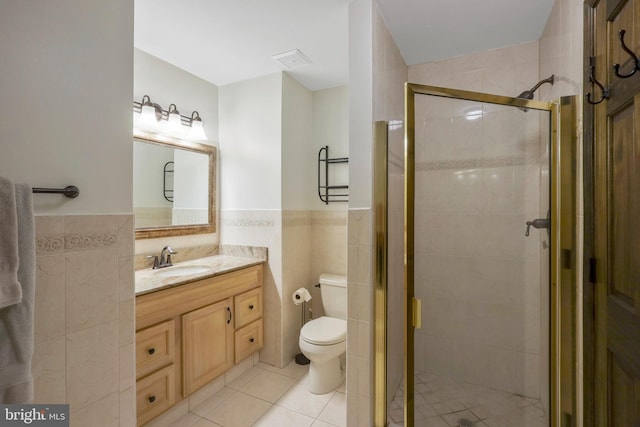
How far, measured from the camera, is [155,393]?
1576mm

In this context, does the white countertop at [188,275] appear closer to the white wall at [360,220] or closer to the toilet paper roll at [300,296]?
the toilet paper roll at [300,296]

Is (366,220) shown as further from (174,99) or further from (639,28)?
(174,99)

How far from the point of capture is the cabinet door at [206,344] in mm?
1738

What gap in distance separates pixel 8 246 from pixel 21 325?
0.80 ft

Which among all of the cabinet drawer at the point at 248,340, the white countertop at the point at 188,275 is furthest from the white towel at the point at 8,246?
the cabinet drawer at the point at 248,340

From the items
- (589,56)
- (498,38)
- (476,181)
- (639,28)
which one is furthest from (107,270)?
Answer: (498,38)

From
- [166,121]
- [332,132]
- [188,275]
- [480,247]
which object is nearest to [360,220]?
[480,247]

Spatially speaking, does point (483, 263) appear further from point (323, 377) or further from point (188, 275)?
point (188, 275)

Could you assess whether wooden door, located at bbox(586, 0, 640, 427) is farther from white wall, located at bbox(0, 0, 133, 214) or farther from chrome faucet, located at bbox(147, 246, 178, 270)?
chrome faucet, located at bbox(147, 246, 178, 270)

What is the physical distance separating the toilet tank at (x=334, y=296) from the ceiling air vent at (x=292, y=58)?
1.79m

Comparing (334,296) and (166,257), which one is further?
(334,296)

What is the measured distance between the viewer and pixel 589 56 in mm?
1070

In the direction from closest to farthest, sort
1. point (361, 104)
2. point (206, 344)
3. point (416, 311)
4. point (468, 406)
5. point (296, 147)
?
1. point (416, 311)
2. point (361, 104)
3. point (468, 406)
4. point (206, 344)
5. point (296, 147)

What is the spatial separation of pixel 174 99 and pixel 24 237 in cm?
168
